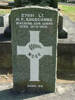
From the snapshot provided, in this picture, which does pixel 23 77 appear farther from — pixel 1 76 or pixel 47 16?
pixel 1 76

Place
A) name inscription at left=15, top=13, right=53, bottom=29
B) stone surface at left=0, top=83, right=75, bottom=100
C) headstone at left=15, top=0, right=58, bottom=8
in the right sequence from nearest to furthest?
name inscription at left=15, top=13, right=53, bottom=29 → stone surface at left=0, top=83, right=75, bottom=100 → headstone at left=15, top=0, right=58, bottom=8

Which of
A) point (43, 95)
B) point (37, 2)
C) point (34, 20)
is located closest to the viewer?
point (34, 20)

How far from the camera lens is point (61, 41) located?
6516mm

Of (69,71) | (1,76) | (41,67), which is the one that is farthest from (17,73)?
(69,71)

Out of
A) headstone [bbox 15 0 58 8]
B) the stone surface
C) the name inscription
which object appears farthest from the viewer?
headstone [bbox 15 0 58 8]

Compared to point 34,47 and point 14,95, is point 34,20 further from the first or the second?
point 14,95

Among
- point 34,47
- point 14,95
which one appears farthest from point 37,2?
point 14,95

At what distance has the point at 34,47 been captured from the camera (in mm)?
4336

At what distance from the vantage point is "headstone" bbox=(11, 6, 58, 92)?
4.16 meters

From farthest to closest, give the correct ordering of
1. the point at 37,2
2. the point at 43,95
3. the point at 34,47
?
the point at 37,2 → the point at 43,95 → the point at 34,47

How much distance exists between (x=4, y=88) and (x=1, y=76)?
1298mm

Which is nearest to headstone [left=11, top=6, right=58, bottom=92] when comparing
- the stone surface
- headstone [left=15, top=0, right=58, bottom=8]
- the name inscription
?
the name inscription

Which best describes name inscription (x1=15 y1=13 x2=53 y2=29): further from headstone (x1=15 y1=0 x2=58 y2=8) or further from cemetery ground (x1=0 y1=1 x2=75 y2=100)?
headstone (x1=15 y1=0 x2=58 y2=8)

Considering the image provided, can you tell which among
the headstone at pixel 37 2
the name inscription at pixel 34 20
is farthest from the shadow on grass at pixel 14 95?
the headstone at pixel 37 2
